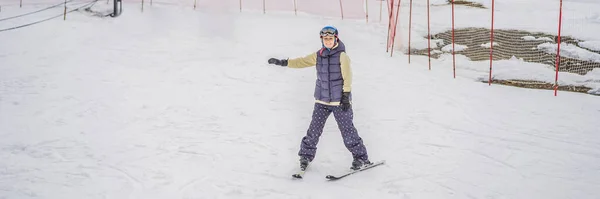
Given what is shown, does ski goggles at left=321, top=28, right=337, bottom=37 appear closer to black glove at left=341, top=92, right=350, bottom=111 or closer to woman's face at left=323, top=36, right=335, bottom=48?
woman's face at left=323, top=36, right=335, bottom=48

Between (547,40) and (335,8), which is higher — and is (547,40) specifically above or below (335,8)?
below

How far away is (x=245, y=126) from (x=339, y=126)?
2.02m

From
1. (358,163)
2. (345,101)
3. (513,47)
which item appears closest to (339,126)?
(345,101)

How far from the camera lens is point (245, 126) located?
6.40 meters

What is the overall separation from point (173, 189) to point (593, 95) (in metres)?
7.58

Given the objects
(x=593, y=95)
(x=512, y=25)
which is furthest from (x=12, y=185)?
(x=512, y=25)

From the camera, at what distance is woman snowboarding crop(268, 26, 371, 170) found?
14.8 ft

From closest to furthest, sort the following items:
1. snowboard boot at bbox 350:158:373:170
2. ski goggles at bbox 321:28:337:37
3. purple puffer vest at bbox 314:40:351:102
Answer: ski goggles at bbox 321:28:337:37, purple puffer vest at bbox 314:40:351:102, snowboard boot at bbox 350:158:373:170

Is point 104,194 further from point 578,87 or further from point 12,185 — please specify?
point 578,87

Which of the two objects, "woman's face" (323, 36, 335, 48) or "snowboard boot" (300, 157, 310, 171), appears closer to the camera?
"woman's face" (323, 36, 335, 48)

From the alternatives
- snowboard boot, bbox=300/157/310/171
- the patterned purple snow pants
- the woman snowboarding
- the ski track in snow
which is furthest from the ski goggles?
the ski track in snow

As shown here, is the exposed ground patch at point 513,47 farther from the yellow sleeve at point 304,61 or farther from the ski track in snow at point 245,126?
the yellow sleeve at point 304,61

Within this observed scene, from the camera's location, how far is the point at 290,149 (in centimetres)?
563

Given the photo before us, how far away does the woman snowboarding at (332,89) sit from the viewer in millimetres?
4496
